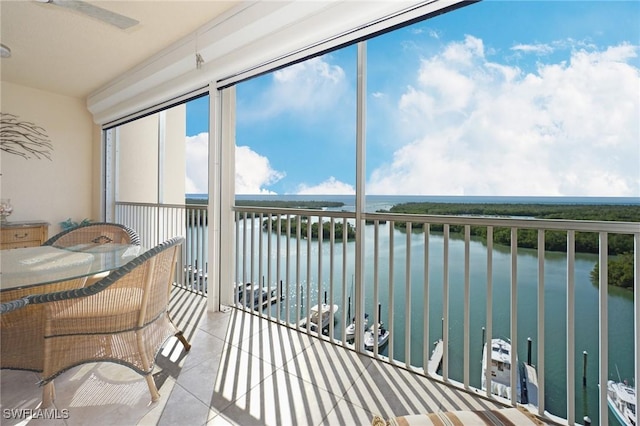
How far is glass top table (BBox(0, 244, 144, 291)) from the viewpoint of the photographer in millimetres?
1329

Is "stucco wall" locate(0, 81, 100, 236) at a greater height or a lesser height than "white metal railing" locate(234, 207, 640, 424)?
greater

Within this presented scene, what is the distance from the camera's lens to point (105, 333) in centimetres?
141

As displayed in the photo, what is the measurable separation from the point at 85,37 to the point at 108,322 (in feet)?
8.60

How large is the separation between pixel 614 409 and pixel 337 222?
1754mm

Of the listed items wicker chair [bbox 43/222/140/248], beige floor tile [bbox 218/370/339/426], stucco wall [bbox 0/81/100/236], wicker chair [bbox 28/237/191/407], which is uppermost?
stucco wall [bbox 0/81/100/236]

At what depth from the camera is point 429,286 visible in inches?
73.0

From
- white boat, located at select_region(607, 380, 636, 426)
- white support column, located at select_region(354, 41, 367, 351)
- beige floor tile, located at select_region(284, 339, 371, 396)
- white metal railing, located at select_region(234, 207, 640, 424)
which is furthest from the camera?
white support column, located at select_region(354, 41, 367, 351)

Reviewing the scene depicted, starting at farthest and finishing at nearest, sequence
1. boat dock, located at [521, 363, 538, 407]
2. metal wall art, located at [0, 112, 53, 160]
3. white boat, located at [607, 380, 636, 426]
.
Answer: metal wall art, located at [0, 112, 53, 160] < boat dock, located at [521, 363, 538, 407] < white boat, located at [607, 380, 636, 426]

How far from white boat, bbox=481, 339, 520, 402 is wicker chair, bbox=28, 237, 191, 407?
185 cm

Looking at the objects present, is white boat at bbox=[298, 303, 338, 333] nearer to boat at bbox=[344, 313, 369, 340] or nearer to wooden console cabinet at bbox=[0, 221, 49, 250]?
boat at bbox=[344, 313, 369, 340]

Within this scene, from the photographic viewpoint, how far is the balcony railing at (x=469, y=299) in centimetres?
138

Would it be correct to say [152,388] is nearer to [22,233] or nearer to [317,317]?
[317,317]

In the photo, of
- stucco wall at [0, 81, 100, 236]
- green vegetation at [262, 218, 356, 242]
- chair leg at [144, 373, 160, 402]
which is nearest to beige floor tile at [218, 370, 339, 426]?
chair leg at [144, 373, 160, 402]

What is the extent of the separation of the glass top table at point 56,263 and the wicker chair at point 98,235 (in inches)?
10.6
